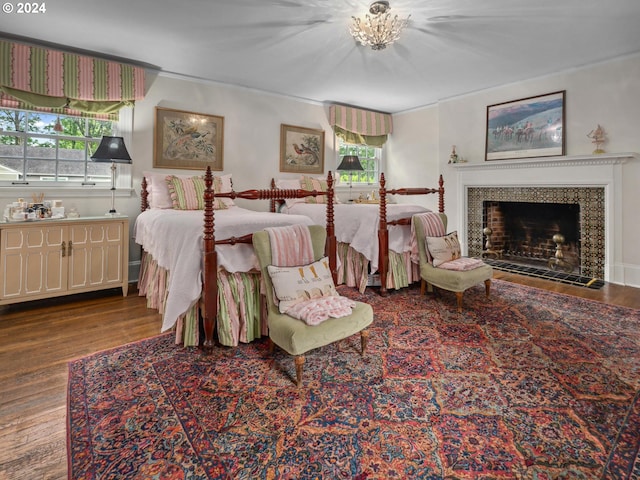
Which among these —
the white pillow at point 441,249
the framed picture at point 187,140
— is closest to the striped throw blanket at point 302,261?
the white pillow at point 441,249

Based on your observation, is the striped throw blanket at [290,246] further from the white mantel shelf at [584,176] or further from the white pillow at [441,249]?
the white mantel shelf at [584,176]

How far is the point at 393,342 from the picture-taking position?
239 cm

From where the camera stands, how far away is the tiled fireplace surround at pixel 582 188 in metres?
3.90

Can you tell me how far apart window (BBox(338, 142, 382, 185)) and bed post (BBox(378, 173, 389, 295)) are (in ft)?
8.85

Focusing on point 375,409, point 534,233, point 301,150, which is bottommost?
point 375,409

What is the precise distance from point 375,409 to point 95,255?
3051mm

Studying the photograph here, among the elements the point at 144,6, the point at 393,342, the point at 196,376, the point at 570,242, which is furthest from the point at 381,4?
the point at 570,242

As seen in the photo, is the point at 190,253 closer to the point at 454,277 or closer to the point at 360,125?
the point at 454,277

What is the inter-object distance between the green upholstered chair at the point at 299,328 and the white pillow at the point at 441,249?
1.44 metres

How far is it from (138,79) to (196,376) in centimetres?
354

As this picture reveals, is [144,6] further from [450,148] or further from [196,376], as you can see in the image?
[450,148]

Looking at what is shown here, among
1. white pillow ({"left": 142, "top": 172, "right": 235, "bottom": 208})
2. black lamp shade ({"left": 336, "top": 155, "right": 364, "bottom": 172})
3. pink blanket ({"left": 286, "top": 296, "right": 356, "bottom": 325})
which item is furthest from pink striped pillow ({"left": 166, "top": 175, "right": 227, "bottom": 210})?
black lamp shade ({"left": 336, "top": 155, "right": 364, "bottom": 172})

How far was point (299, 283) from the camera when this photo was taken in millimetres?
2094

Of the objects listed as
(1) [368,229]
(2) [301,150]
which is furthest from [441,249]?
(2) [301,150]
